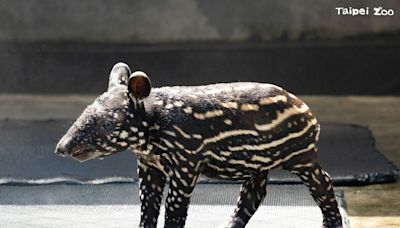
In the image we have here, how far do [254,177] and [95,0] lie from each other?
8.27 ft

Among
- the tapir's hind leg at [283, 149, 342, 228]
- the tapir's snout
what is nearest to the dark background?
the tapir's hind leg at [283, 149, 342, 228]

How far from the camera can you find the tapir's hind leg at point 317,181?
12.4 feet

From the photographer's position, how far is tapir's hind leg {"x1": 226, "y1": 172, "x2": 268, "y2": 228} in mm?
3902

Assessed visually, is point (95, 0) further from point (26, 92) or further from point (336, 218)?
point (336, 218)

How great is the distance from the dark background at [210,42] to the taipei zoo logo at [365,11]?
3 centimetres

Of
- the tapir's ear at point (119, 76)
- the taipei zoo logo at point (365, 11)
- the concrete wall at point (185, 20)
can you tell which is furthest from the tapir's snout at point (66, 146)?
the taipei zoo logo at point (365, 11)

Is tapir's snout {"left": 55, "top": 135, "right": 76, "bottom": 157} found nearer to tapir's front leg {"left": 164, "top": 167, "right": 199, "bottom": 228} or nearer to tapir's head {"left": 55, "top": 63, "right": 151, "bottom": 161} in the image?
tapir's head {"left": 55, "top": 63, "right": 151, "bottom": 161}

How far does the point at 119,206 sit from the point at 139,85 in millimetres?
1407

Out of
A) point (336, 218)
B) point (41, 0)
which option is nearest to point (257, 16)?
point (41, 0)

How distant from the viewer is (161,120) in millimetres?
3561

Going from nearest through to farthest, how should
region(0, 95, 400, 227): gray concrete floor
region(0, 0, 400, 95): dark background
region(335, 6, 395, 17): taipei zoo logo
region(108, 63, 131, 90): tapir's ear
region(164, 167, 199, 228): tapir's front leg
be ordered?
region(164, 167, 199, 228): tapir's front leg, region(108, 63, 131, 90): tapir's ear, region(335, 6, 395, 17): taipei zoo logo, region(0, 0, 400, 95): dark background, region(0, 95, 400, 227): gray concrete floor

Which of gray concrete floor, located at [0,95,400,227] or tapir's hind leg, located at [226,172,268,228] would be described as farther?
gray concrete floor, located at [0,95,400,227]

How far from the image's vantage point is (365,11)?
5.95 meters

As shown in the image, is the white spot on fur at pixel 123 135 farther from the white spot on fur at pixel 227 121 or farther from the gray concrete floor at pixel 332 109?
the gray concrete floor at pixel 332 109
